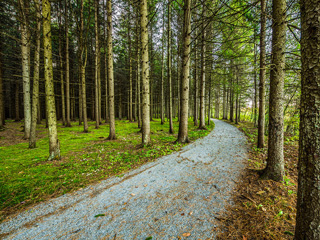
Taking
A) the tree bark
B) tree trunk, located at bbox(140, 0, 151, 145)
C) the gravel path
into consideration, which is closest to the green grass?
the gravel path

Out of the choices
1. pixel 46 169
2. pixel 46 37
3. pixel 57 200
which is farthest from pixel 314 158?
pixel 46 37

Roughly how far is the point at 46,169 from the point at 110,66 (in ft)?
22.3

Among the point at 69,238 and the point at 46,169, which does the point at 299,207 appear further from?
the point at 46,169

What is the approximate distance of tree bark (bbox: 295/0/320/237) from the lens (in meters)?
Answer: 1.40

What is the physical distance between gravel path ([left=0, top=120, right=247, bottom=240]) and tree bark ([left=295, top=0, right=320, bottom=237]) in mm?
1320

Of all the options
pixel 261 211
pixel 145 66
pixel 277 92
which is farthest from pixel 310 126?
pixel 145 66

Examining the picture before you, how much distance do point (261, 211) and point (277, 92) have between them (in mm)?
2867

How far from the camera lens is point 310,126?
4.88 ft

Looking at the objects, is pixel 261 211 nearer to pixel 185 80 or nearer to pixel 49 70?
pixel 185 80

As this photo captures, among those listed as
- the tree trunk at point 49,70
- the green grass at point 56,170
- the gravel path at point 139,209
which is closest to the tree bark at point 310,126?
the gravel path at point 139,209

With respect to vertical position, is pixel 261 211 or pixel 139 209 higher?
pixel 261 211

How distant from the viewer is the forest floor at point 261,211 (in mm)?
2049

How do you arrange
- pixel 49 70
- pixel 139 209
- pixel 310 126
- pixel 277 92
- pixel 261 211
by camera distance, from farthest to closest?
pixel 49 70 < pixel 277 92 < pixel 139 209 < pixel 261 211 < pixel 310 126

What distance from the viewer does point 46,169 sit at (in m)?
4.45
